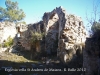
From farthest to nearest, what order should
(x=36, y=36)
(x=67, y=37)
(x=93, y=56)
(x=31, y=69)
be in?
(x=36, y=36), (x=67, y=37), (x=31, y=69), (x=93, y=56)

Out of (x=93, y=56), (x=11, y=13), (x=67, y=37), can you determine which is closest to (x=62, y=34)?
(x=67, y=37)

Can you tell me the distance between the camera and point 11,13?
88.9 feet

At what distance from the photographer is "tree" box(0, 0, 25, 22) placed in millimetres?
27097

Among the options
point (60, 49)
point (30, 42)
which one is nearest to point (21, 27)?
point (30, 42)

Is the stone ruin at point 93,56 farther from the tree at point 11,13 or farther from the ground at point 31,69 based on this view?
the tree at point 11,13

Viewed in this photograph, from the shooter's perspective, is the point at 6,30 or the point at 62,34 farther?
the point at 6,30

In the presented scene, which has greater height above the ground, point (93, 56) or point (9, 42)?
point (9, 42)

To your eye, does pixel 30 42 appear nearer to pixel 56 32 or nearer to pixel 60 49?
pixel 56 32

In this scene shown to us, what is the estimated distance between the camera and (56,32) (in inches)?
685

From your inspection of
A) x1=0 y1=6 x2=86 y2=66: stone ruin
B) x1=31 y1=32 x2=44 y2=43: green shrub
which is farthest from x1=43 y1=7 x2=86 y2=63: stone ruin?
x1=31 y1=32 x2=44 y2=43: green shrub

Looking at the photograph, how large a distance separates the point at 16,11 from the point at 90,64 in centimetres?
2396

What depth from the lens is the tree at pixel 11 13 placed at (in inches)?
Answer: 1067

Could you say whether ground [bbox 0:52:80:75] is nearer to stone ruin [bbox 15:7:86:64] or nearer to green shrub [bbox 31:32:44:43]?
stone ruin [bbox 15:7:86:64]

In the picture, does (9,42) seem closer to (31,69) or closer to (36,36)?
(36,36)
